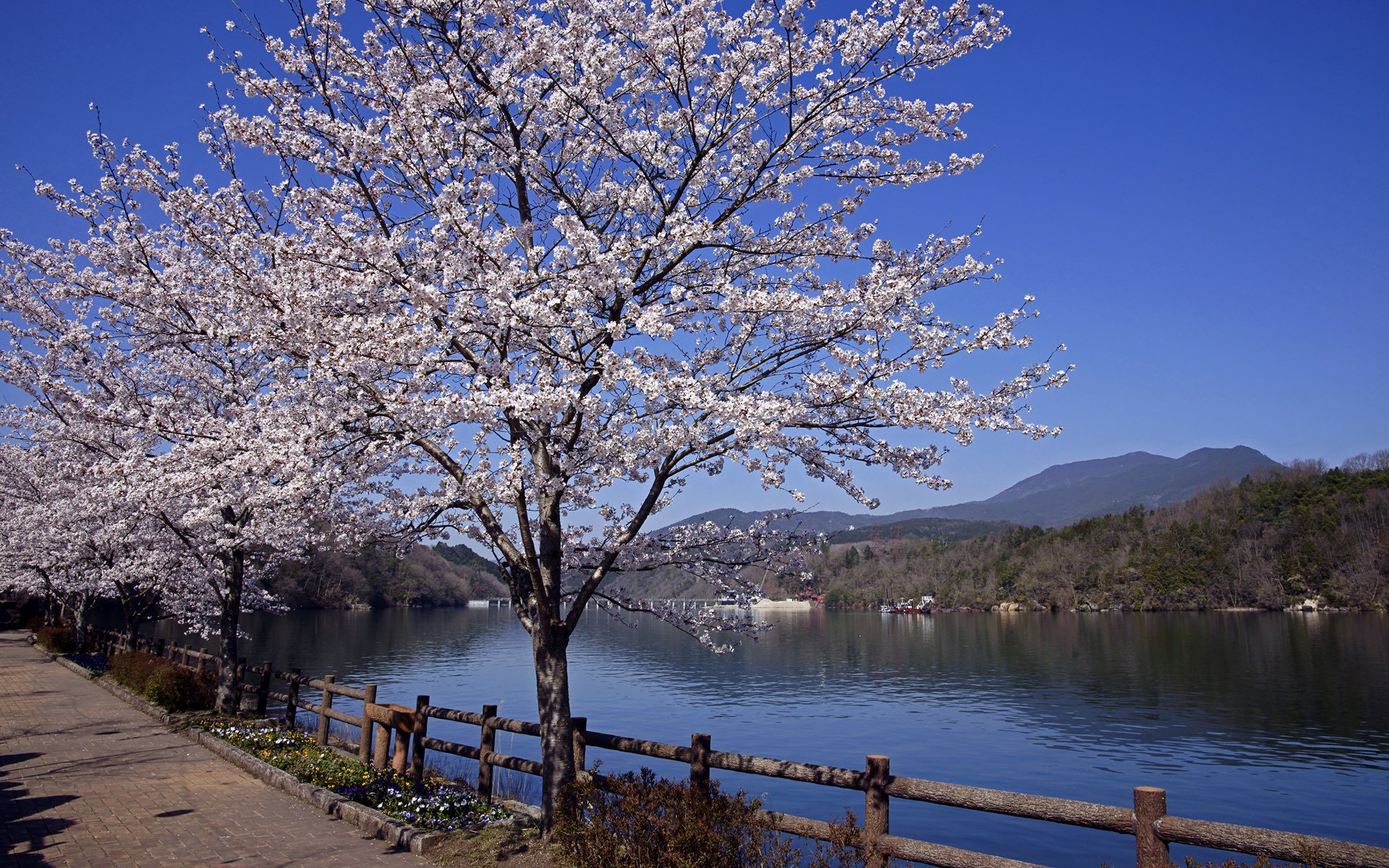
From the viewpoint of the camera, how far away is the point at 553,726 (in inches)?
319

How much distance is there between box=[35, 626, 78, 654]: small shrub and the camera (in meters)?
29.7

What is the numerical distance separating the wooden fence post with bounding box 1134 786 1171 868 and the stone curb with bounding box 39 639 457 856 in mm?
6318

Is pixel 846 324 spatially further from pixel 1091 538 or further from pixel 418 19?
pixel 1091 538

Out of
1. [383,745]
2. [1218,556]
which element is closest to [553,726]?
[383,745]

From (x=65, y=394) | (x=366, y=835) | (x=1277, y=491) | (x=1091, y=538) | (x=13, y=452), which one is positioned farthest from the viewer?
(x=1091, y=538)

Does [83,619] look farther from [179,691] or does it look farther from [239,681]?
[239,681]

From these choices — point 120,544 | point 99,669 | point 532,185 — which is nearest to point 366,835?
point 532,185

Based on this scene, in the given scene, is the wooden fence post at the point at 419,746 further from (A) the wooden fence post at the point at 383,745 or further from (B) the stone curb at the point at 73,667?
(B) the stone curb at the point at 73,667

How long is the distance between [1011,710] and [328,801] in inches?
1165

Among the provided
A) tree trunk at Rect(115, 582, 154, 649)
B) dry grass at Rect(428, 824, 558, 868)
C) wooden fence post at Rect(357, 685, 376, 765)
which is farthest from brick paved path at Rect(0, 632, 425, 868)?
tree trunk at Rect(115, 582, 154, 649)

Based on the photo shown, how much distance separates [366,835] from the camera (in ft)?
28.7

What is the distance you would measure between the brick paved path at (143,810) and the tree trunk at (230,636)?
1101 millimetres

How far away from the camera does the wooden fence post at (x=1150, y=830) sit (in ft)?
17.5

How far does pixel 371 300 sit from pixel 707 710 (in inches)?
1095
